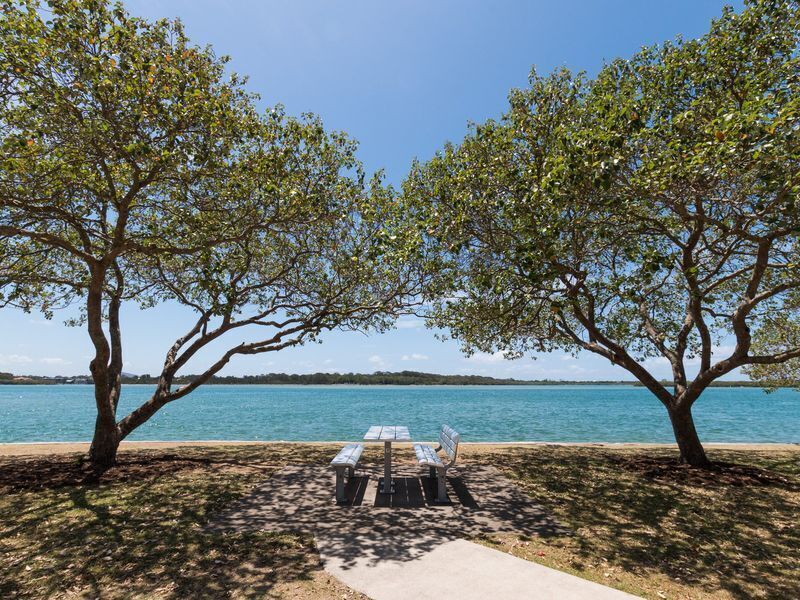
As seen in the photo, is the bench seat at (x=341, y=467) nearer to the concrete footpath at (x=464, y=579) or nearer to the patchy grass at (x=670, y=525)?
the concrete footpath at (x=464, y=579)

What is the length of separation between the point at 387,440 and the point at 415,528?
2.24 metres

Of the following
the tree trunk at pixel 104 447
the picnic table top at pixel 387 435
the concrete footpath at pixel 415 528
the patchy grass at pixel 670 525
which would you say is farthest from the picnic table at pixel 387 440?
the tree trunk at pixel 104 447

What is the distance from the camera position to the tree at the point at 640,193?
704cm

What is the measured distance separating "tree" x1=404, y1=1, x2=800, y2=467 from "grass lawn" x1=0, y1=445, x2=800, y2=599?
3.44 meters

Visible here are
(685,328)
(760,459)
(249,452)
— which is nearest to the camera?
(685,328)

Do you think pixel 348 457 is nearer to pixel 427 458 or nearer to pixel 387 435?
pixel 387 435

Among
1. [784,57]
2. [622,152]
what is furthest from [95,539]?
[784,57]

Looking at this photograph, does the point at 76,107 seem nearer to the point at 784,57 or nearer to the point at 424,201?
the point at 424,201

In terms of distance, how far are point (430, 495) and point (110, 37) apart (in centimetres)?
1059

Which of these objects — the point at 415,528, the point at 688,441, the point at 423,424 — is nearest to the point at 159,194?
the point at 415,528

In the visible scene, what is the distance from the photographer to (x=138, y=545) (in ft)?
19.5

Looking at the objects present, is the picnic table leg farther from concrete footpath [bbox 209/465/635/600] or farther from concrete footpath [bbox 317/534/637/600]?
concrete footpath [bbox 317/534/637/600]

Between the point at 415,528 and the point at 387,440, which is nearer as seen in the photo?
the point at 415,528

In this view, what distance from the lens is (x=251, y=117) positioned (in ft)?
33.1
